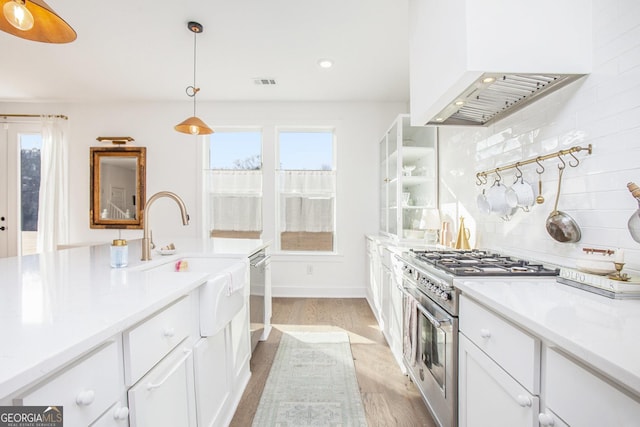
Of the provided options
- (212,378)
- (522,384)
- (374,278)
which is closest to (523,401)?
(522,384)

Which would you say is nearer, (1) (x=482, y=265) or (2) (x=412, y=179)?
(1) (x=482, y=265)

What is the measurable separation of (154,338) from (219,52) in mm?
2776

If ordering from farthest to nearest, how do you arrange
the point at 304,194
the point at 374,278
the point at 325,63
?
the point at 304,194 < the point at 374,278 < the point at 325,63

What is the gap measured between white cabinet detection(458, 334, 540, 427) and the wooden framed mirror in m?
4.40

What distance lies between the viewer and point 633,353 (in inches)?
24.6

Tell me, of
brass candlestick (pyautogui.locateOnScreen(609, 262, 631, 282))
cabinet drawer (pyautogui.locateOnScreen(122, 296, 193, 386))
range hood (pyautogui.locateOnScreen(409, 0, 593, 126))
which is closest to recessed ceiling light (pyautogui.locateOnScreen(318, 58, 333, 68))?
range hood (pyautogui.locateOnScreen(409, 0, 593, 126))

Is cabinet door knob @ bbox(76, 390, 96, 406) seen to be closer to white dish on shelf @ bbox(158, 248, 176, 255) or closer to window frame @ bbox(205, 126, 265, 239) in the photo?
white dish on shelf @ bbox(158, 248, 176, 255)

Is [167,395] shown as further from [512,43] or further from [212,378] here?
[512,43]

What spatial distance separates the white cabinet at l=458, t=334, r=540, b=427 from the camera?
899 mm

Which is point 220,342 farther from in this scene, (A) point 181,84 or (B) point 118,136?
(B) point 118,136

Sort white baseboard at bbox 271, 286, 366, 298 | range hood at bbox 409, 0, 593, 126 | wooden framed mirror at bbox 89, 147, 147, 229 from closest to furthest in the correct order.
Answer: range hood at bbox 409, 0, 593, 126 → white baseboard at bbox 271, 286, 366, 298 → wooden framed mirror at bbox 89, 147, 147, 229

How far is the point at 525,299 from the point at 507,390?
0.30m

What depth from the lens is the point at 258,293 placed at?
244 centimetres

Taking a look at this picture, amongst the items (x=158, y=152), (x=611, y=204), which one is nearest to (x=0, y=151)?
(x=158, y=152)
